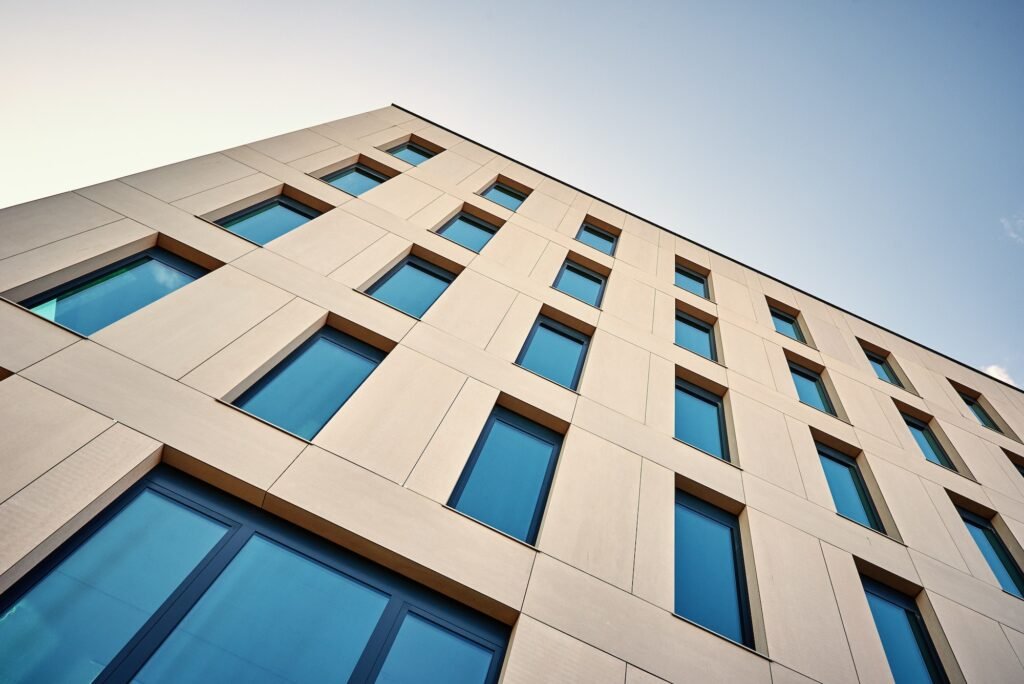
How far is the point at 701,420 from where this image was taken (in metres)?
10.5

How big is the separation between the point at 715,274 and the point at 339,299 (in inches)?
483

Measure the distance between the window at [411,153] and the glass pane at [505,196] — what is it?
2.26m

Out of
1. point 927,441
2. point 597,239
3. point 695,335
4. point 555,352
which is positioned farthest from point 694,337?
point 927,441

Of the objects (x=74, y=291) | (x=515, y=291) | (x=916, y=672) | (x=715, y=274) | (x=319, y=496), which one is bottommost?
(x=319, y=496)

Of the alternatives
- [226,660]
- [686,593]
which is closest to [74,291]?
[226,660]

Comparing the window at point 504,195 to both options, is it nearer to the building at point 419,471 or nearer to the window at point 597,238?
the building at point 419,471

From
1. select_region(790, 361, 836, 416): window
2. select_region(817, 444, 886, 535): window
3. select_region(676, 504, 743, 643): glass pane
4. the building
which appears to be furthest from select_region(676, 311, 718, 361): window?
select_region(676, 504, 743, 643): glass pane

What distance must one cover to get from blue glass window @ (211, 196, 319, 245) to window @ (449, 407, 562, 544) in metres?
5.69

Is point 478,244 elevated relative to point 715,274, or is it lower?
lower

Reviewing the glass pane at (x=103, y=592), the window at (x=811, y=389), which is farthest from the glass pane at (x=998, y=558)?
the glass pane at (x=103, y=592)

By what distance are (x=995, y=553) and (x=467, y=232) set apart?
13.5m

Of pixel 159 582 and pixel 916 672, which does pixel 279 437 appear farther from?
pixel 916 672

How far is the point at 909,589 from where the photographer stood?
8391mm

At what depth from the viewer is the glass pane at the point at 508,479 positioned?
692cm
